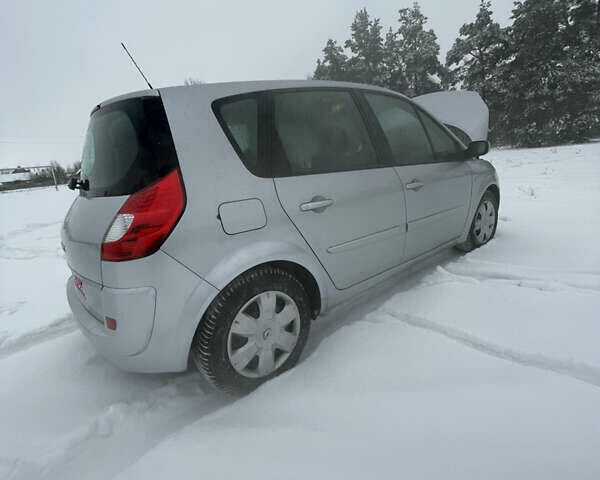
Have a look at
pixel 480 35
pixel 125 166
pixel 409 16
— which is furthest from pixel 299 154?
pixel 409 16

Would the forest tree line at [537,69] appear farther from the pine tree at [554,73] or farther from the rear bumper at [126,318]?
the rear bumper at [126,318]

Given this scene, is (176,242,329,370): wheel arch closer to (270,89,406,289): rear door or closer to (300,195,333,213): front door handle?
(270,89,406,289): rear door

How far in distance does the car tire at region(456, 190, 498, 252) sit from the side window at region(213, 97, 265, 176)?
242 cm

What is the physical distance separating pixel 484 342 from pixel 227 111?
6.19 feet

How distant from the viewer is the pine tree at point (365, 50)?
32156 millimetres

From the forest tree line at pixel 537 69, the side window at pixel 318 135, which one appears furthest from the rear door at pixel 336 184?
the forest tree line at pixel 537 69

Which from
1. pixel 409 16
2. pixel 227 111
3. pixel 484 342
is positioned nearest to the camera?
pixel 227 111

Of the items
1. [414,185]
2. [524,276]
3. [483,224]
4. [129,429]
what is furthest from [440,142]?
[129,429]

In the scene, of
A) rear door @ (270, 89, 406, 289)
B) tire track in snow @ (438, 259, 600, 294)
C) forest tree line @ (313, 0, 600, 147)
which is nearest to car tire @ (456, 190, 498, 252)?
tire track in snow @ (438, 259, 600, 294)

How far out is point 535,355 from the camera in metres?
1.71

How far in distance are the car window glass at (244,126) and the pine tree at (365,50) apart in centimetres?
3419

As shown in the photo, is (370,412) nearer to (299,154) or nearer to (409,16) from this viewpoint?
(299,154)

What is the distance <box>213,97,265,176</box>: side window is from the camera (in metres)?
1.59

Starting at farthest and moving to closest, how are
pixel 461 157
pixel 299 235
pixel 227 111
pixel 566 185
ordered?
1. pixel 566 185
2. pixel 461 157
3. pixel 299 235
4. pixel 227 111
